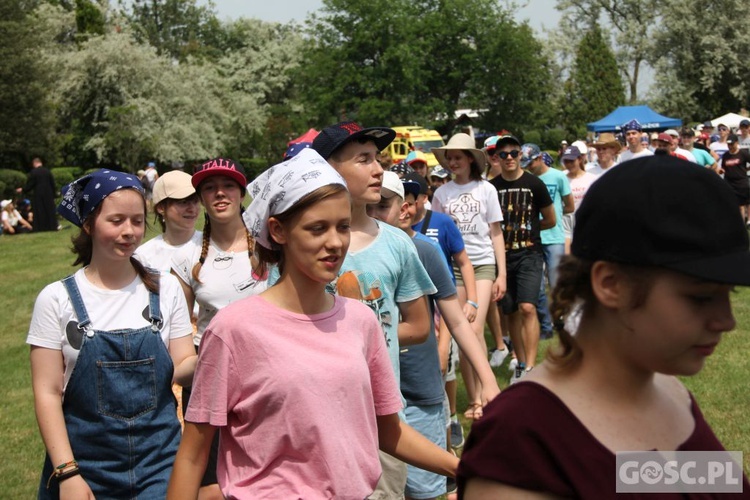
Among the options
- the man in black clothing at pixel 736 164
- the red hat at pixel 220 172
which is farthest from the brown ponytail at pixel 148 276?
the man in black clothing at pixel 736 164

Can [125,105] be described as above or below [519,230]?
above

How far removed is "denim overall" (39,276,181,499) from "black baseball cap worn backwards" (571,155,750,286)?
Result: 8.06ft

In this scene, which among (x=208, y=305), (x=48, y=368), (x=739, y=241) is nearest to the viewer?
(x=739, y=241)

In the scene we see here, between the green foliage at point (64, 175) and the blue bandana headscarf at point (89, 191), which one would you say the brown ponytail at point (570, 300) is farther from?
the green foliage at point (64, 175)

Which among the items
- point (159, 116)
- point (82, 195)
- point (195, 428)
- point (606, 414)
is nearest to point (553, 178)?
point (82, 195)

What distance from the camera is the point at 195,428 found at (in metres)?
2.93

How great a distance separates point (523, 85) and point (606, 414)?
6475cm

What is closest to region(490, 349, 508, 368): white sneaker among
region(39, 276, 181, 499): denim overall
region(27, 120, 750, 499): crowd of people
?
region(27, 120, 750, 499): crowd of people

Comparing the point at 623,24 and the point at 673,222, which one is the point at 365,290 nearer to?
the point at 673,222

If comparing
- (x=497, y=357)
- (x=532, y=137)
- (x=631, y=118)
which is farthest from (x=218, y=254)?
(x=532, y=137)

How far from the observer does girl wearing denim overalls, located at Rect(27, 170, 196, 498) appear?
3752 millimetres

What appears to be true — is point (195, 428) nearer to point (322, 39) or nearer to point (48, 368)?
point (48, 368)

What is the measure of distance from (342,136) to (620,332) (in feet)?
8.17

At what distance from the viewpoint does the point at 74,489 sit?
12.0 feet
